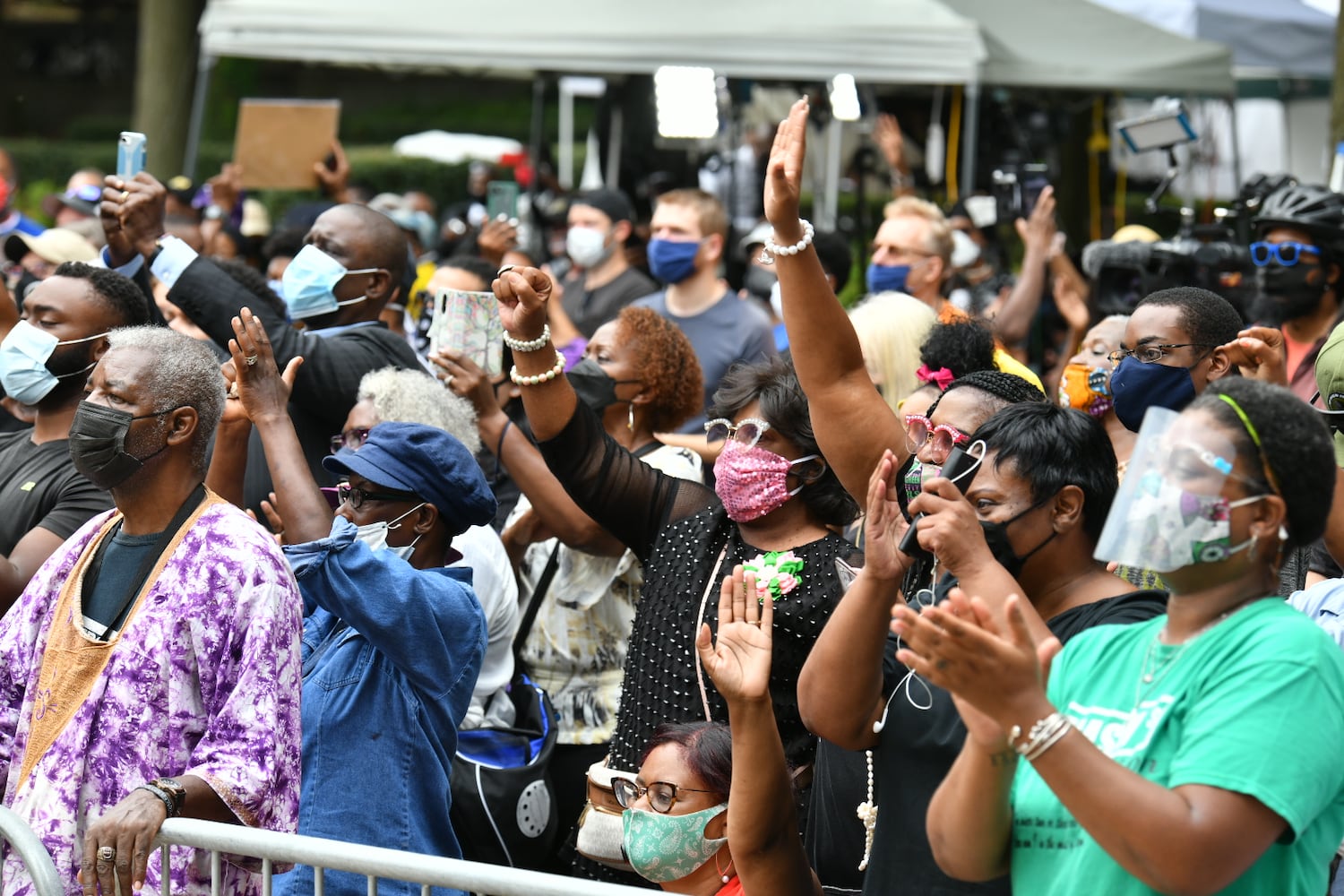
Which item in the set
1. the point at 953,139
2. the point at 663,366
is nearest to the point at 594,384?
the point at 663,366

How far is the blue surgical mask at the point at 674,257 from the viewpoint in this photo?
7.33 m

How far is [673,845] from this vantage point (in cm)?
329

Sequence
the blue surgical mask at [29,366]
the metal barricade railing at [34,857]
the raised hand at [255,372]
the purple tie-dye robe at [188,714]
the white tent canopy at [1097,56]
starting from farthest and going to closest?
1. the white tent canopy at [1097,56]
2. the blue surgical mask at [29,366]
3. the raised hand at [255,372]
4. the purple tie-dye robe at [188,714]
5. the metal barricade railing at [34,857]

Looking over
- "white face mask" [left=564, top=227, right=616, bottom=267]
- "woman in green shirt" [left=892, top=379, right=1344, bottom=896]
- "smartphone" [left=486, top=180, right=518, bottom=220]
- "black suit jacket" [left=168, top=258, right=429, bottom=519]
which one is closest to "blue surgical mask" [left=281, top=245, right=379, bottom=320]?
"black suit jacket" [left=168, top=258, right=429, bottom=519]

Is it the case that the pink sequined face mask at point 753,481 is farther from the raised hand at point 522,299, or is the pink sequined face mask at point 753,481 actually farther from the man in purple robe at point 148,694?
the man in purple robe at point 148,694

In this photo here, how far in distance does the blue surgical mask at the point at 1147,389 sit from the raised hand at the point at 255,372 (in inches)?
83.8

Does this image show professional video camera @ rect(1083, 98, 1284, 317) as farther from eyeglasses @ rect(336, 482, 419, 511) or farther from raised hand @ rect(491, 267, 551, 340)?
eyeglasses @ rect(336, 482, 419, 511)

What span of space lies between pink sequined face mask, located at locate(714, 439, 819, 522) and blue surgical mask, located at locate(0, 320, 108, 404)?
2044 millimetres

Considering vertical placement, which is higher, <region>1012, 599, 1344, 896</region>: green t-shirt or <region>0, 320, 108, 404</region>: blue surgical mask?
<region>1012, 599, 1344, 896</region>: green t-shirt

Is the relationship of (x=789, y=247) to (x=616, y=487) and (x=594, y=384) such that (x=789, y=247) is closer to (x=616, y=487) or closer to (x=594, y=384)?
(x=616, y=487)

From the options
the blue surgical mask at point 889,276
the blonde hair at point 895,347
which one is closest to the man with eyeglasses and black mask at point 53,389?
the blonde hair at point 895,347

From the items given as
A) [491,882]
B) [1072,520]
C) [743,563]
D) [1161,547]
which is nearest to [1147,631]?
[1161,547]

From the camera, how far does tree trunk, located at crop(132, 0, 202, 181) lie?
15257 mm

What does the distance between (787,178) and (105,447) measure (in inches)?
62.8
